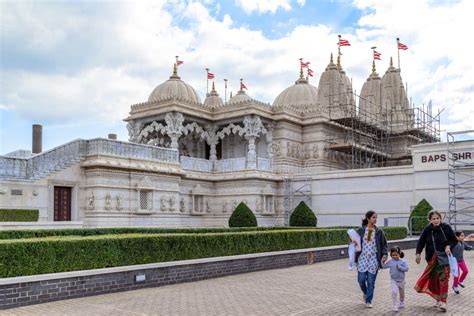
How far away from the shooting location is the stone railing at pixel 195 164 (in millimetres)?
35531

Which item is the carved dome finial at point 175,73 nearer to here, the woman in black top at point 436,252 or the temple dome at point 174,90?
the temple dome at point 174,90

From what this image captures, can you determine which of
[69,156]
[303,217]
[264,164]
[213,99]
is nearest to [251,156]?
[264,164]

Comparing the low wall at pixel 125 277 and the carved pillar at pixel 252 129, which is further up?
the carved pillar at pixel 252 129

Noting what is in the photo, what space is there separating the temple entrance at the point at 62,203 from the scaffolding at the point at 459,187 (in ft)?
64.1

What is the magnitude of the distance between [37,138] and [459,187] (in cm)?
2431

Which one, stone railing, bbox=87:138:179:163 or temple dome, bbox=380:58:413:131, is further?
temple dome, bbox=380:58:413:131

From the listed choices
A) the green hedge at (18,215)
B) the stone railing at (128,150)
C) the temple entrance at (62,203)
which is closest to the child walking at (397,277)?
the green hedge at (18,215)

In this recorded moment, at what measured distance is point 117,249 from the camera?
13.0 metres

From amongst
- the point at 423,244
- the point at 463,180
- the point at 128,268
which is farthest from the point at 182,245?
the point at 463,180

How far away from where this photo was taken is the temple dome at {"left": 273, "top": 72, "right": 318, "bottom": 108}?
44.3m

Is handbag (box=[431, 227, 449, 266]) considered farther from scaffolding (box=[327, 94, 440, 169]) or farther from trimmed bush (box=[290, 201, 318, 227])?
scaffolding (box=[327, 94, 440, 169])

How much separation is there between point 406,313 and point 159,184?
21768 millimetres

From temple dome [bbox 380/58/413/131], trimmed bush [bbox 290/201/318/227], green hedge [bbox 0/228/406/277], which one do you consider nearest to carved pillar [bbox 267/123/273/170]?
trimmed bush [bbox 290/201/318/227]

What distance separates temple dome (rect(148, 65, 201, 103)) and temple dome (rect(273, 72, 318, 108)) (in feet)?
26.4
